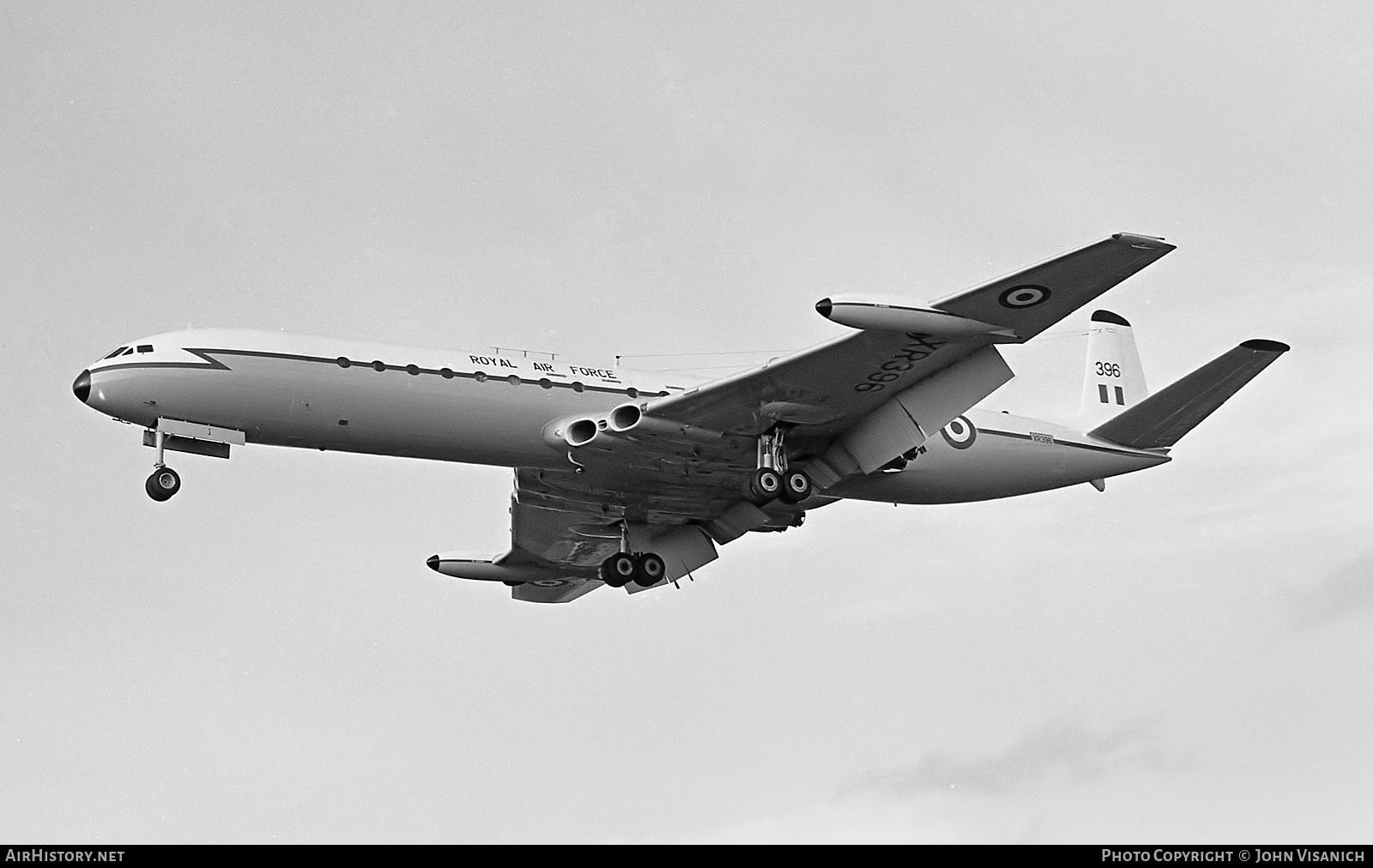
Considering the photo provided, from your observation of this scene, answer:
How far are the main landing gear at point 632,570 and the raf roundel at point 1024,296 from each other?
979 cm

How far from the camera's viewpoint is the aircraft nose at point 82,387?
26203mm

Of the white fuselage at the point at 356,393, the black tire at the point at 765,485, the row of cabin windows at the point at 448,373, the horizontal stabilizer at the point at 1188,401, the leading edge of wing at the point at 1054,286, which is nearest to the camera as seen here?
the leading edge of wing at the point at 1054,286

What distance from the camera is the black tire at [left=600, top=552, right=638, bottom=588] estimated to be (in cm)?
3086

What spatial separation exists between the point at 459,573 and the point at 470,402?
810 cm

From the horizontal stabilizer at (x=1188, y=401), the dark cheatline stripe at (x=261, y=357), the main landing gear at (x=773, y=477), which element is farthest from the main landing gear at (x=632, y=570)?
the horizontal stabilizer at (x=1188, y=401)

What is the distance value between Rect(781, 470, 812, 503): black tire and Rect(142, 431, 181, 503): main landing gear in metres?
10.2

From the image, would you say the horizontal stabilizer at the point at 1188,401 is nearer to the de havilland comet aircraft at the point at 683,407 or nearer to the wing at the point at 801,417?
the de havilland comet aircraft at the point at 683,407

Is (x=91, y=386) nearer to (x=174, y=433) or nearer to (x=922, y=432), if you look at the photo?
(x=174, y=433)

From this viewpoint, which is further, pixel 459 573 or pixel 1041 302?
pixel 459 573

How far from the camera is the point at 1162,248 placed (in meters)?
22.6

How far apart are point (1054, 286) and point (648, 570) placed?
10.8 meters

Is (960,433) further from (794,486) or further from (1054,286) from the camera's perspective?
(1054,286)
